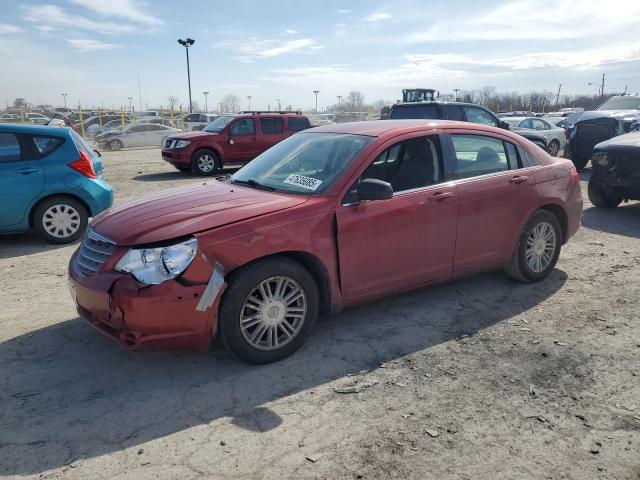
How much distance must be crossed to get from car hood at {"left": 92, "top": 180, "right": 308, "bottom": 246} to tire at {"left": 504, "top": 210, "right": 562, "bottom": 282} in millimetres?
2399

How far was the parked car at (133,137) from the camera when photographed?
79.5 ft

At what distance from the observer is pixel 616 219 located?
8328mm

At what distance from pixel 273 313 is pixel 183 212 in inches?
37.5

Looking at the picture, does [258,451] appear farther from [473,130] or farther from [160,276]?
[473,130]

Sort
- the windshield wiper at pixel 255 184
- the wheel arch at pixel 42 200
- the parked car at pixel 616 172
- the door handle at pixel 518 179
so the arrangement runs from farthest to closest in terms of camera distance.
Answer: the parked car at pixel 616 172
the wheel arch at pixel 42 200
the door handle at pixel 518 179
the windshield wiper at pixel 255 184

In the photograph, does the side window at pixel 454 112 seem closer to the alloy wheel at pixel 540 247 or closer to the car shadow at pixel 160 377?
the alloy wheel at pixel 540 247

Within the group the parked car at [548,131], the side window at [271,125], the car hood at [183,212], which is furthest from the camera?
the parked car at [548,131]

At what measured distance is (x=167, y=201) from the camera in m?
4.06

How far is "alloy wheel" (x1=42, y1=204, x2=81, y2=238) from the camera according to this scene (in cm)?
696

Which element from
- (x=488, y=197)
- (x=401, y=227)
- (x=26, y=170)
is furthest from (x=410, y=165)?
(x=26, y=170)

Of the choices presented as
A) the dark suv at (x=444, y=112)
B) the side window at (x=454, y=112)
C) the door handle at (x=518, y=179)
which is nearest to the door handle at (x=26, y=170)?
the door handle at (x=518, y=179)

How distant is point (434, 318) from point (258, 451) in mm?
2196

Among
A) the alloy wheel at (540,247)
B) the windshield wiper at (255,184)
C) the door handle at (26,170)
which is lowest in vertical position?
the alloy wheel at (540,247)

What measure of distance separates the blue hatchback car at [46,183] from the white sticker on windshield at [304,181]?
13.5 feet
